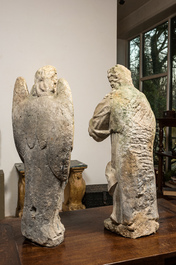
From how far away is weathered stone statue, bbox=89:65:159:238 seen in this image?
1.85 m

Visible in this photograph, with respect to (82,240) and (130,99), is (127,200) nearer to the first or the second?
(82,240)

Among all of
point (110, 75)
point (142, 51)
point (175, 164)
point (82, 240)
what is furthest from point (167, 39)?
point (82, 240)

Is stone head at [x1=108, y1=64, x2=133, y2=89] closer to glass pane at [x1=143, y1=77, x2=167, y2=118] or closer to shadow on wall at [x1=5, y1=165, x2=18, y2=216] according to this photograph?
shadow on wall at [x1=5, y1=165, x2=18, y2=216]

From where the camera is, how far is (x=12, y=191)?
3.54 metres

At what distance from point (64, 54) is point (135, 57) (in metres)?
2.60

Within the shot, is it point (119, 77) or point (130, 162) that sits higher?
point (119, 77)

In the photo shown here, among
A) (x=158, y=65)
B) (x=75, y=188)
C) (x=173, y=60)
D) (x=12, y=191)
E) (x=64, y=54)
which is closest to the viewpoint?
(x=75, y=188)

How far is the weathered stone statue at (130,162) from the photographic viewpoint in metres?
1.85

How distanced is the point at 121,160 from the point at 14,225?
90 centimetres

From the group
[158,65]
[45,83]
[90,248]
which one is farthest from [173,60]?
[90,248]

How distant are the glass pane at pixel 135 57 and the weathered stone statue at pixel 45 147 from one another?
14.3ft

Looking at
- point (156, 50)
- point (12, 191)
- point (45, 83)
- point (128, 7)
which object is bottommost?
point (12, 191)

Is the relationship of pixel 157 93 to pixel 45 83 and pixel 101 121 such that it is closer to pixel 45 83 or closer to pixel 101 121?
pixel 101 121

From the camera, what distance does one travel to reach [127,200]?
1.86 m
